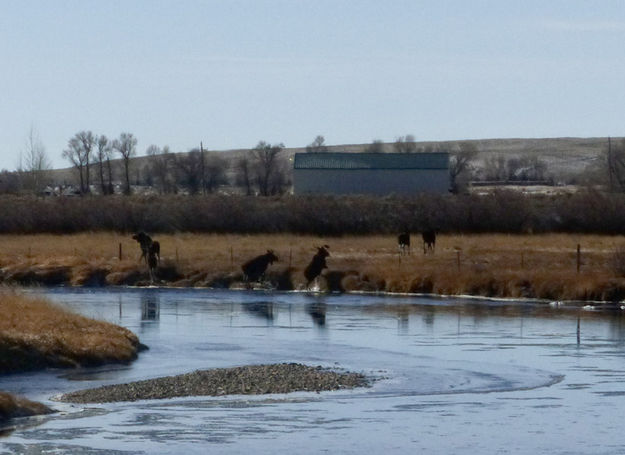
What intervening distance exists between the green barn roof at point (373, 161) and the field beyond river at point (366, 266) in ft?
133

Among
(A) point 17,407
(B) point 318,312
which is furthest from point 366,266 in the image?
(A) point 17,407

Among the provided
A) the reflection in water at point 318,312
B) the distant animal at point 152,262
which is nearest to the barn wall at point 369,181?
the distant animal at point 152,262

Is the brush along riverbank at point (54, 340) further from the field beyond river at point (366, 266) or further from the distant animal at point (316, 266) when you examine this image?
the field beyond river at point (366, 266)

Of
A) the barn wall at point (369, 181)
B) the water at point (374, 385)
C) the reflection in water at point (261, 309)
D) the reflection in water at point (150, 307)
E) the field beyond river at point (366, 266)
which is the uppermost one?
the barn wall at point (369, 181)

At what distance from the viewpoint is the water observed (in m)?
19.8

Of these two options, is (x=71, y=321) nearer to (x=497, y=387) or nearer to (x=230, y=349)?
(x=230, y=349)

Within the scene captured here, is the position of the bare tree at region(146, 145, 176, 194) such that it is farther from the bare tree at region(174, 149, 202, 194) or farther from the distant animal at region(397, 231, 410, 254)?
the distant animal at region(397, 231, 410, 254)

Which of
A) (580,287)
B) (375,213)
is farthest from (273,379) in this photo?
(375,213)

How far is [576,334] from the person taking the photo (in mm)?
34125

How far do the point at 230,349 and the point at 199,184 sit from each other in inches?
4081

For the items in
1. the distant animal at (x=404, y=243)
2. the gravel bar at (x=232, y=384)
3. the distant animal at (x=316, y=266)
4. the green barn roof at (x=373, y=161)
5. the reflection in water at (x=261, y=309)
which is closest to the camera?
the gravel bar at (x=232, y=384)

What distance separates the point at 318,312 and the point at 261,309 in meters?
2.10

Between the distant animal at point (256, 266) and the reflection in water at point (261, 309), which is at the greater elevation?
the distant animal at point (256, 266)

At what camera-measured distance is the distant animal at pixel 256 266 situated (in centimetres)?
4866
